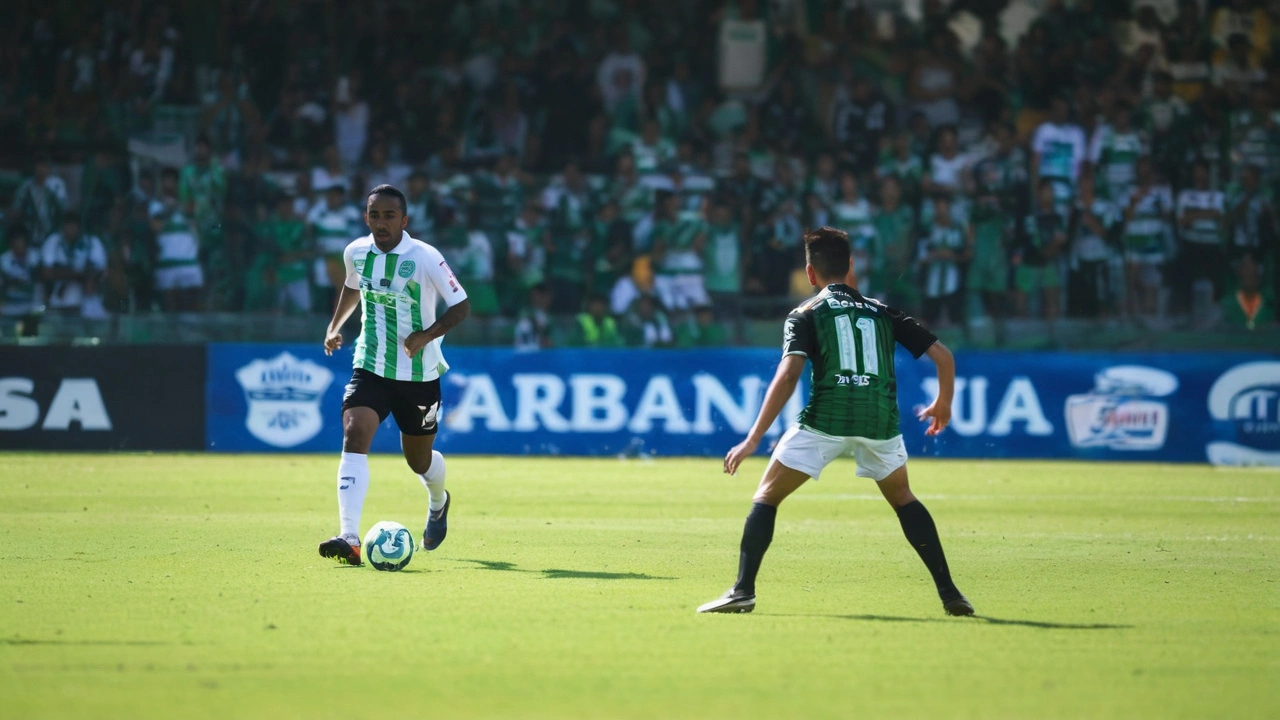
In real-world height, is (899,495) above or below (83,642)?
above

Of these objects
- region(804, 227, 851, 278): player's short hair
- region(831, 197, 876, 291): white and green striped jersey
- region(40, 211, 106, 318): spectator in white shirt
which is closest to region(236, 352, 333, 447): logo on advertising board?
region(40, 211, 106, 318): spectator in white shirt

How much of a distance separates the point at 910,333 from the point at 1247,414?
12.9 meters

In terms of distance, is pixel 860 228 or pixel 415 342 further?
pixel 860 228

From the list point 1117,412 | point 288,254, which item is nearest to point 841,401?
point 1117,412

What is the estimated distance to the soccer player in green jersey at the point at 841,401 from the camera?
24.7 ft

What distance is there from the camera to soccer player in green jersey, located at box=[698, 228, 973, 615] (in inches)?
296

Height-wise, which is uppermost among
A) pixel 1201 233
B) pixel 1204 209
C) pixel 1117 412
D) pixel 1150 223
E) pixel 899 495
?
pixel 1204 209

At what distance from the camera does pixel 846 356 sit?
753 cm

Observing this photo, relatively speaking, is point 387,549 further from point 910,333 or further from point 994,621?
point 994,621

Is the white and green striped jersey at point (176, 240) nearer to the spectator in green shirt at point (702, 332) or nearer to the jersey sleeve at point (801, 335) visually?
the spectator in green shirt at point (702, 332)

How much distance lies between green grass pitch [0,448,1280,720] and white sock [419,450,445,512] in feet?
1.10

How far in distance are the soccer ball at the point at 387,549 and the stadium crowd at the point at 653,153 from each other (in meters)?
10.6

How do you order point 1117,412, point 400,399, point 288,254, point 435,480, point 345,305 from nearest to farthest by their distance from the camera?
point 400,399 → point 435,480 → point 345,305 → point 1117,412 → point 288,254

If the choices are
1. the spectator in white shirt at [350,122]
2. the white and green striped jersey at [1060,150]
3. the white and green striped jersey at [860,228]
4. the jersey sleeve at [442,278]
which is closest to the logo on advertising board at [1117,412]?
the white and green striped jersey at [860,228]
